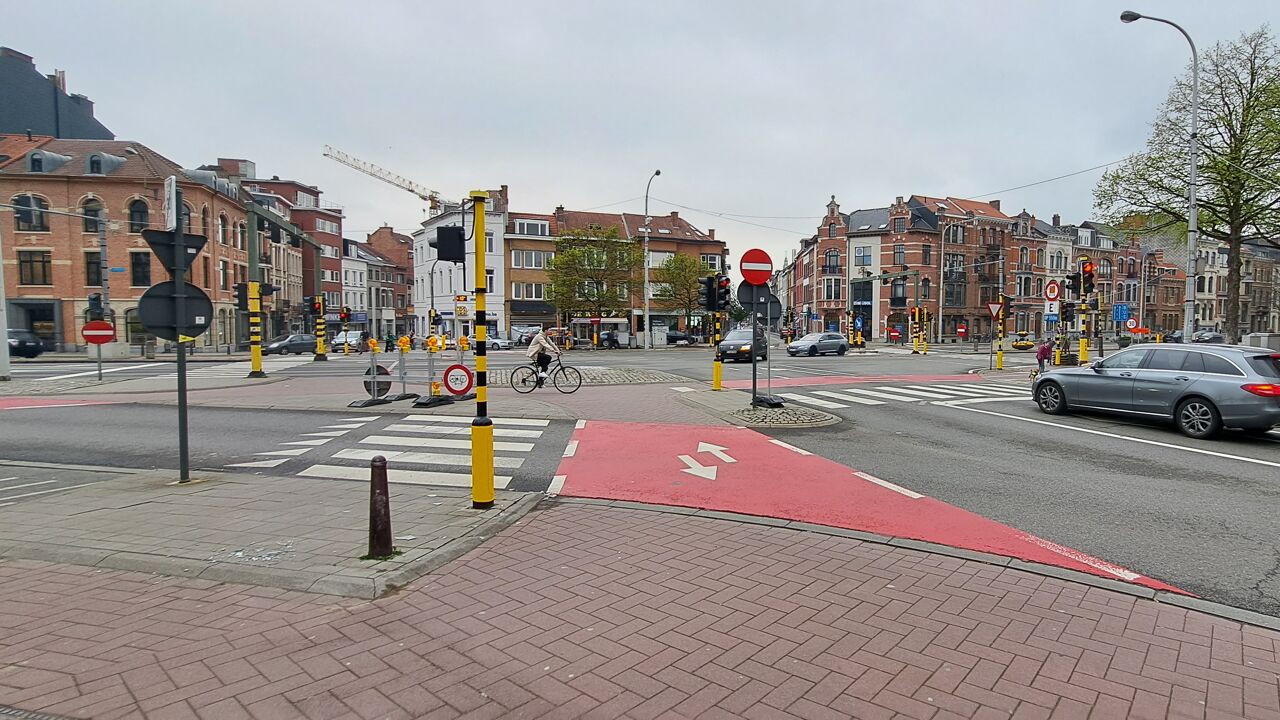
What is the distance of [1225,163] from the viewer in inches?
949

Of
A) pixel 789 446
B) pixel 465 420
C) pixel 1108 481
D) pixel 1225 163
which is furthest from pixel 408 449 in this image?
pixel 1225 163

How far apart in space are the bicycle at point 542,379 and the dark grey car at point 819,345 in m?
23.7

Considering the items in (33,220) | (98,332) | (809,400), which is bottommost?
(809,400)

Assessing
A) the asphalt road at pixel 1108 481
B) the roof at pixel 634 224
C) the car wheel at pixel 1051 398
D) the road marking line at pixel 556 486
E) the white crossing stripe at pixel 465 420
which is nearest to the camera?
the asphalt road at pixel 1108 481

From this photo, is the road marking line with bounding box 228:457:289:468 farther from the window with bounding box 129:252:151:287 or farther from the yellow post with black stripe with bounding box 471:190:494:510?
the window with bounding box 129:252:151:287

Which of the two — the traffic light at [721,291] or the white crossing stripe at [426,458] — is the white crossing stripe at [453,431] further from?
the traffic light at [721,291]

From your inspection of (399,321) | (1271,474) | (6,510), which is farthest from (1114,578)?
(399,321)

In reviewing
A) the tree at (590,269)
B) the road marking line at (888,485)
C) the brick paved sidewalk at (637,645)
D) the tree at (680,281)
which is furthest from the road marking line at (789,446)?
the tree at (680,281)

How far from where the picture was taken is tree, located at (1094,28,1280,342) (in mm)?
24172

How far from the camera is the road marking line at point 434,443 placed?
9242mm

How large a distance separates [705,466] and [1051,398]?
27.7 feet

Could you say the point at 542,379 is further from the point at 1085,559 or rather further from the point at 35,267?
the point at 35,267

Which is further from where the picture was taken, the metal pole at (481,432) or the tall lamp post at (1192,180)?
the tall lamp post at (1192,180)

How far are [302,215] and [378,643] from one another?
79814mm
